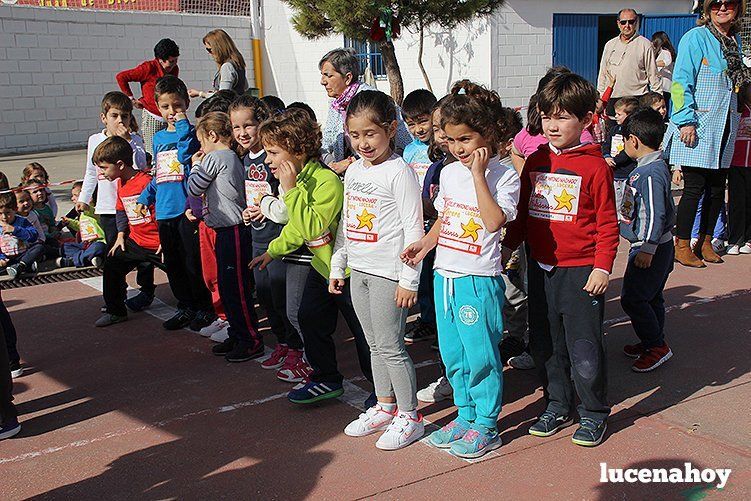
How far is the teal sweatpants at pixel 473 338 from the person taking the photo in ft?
12.5

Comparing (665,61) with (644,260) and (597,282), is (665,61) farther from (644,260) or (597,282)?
(597,282)

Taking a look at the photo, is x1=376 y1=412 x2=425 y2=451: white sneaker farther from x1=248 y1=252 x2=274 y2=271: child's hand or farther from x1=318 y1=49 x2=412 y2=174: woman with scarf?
x1=318 y1=49 x2=412 y2=174: woman with scarf

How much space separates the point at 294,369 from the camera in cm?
508

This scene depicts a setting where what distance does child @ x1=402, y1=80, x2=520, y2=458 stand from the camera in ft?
12.3

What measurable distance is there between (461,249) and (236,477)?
1.47 metres

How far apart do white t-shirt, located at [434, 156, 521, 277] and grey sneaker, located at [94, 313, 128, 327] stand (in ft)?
11.6

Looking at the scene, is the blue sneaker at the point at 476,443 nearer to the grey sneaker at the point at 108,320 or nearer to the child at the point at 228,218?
the child at the point at 228,218

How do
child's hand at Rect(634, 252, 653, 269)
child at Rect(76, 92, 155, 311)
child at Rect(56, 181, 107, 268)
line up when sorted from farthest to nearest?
child at Rect(56, 181, 107, 268)
child at Rect(76, 92, 155, 311)
child's hand at Rect(634, 252, 653, 269)

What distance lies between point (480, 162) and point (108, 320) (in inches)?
154

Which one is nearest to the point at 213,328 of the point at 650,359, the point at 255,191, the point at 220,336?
the point at 220,336

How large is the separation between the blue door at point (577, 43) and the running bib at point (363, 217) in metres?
14.6

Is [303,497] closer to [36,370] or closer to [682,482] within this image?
[682,482]

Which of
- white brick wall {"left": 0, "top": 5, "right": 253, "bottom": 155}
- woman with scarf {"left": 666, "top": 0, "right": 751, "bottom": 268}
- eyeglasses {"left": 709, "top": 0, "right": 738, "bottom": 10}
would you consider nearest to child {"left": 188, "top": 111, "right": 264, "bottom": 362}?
woman with scarf {"left": 666, "top": 0, "right": 751, "bottom": 268}

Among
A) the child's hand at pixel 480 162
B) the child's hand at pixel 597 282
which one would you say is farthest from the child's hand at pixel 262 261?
the child's hand at pixel 597 282
